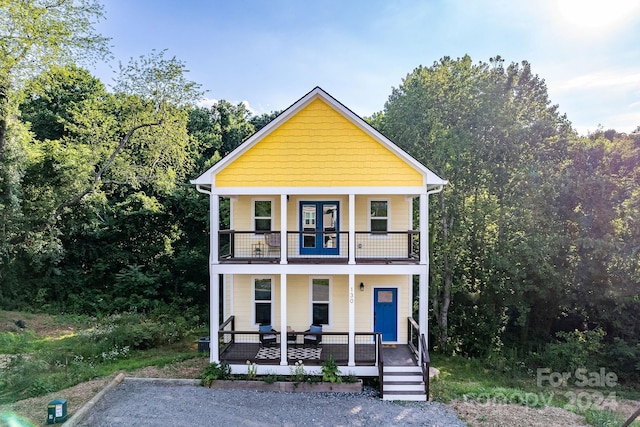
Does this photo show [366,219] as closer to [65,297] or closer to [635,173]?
[635,173]

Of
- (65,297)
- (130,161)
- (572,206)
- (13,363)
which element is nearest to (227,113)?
(130,161)

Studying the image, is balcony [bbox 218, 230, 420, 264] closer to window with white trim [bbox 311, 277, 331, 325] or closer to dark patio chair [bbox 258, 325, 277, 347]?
window with white trim [bbox 311, 277, 331, 325]

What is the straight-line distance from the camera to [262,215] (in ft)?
46.3

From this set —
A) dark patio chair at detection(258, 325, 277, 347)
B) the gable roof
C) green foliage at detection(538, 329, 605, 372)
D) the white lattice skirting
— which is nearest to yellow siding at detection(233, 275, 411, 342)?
dark patio chair at detection(258, 325, 277, 347)

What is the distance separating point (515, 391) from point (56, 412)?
1303cm

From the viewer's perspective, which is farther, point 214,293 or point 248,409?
point 214,293

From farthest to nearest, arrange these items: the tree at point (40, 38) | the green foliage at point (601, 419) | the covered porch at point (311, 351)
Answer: the tree at point (40, 38)
the covered porch at point (311, 351)
the green foliage at point (601, 419)

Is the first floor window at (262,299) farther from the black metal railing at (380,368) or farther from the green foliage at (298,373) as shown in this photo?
the black metal railing at (380,368)

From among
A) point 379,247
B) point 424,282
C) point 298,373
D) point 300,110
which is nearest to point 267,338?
point 298,373

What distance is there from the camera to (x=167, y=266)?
985 inches

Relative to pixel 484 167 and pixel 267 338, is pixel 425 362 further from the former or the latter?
pixel 484 167

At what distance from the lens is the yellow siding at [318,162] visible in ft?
39.5

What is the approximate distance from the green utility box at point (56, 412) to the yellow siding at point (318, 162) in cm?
709

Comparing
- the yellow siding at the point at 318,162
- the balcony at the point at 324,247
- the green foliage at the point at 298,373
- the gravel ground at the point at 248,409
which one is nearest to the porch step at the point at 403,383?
the gravel ground at the point at 248,409
